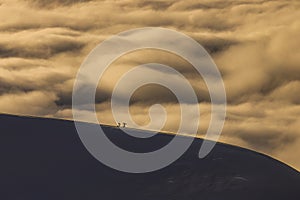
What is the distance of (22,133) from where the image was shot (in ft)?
243

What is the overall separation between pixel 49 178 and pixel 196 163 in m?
15.1

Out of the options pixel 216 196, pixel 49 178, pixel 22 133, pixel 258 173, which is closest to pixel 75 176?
pixel 49 178

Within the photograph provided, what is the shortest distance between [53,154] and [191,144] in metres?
16.1

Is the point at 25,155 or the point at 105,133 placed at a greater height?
the point at 105,133

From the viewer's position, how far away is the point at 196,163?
7294 cm

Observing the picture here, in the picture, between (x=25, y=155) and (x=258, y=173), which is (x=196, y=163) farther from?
(x=25, y=155)

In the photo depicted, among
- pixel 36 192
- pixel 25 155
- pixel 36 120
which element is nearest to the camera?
pixel 36 192

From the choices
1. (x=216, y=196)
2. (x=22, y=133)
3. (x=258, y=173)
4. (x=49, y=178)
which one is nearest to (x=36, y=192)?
(x=49, y=178)

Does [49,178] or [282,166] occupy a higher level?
[282,166]

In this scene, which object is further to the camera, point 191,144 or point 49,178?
point 191,144

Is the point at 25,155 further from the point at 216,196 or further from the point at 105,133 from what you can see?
the point at 216,196

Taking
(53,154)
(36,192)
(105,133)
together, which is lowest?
(36,192)

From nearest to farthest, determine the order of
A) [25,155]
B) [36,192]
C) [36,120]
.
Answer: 1. [36,192]
2. [25,155]
3. [36,120]

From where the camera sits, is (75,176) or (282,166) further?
(282,166)
